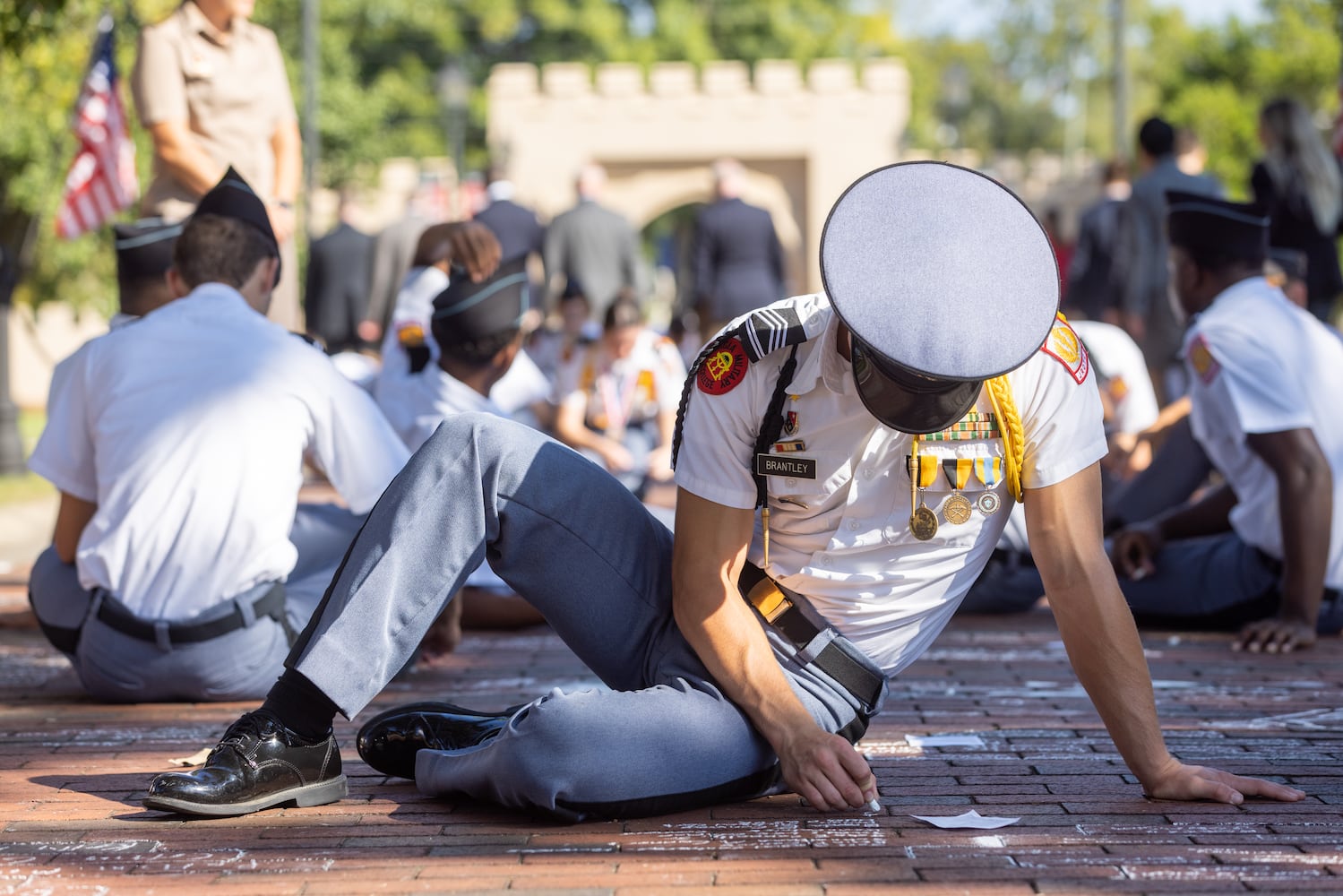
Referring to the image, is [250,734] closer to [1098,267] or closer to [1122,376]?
[1122,376]

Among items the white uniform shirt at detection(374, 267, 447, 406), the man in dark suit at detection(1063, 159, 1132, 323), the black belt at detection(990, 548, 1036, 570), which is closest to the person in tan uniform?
the white uniform shirt at detection(374, 267, 447, 406)

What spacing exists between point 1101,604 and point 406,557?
137 centimetres

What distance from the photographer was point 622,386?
1063cm

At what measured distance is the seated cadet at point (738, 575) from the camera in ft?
10.5

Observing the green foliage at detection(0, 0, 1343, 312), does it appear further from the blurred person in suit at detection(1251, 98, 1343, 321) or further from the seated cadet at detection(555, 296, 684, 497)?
the seated cadet at detection(555, 296, 684, 497)

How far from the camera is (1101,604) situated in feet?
10.6

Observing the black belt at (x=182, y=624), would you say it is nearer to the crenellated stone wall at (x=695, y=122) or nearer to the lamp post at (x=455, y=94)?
the lamp post at (x=455, y=94)

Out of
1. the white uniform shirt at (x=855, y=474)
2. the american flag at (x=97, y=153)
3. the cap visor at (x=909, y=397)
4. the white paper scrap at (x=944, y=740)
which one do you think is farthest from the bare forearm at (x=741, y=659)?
the american flag at (x=97, y=153)

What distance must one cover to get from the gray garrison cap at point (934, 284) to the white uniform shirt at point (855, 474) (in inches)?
7.8

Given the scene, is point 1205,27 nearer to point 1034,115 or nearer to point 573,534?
point 1034,115

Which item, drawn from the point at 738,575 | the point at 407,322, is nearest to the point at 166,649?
the point at 738,575

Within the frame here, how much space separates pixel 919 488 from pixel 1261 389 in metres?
2.59

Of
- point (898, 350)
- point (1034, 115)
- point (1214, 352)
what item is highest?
point (898, 350)

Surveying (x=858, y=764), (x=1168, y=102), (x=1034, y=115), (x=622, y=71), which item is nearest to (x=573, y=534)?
(x=858, y=764)
